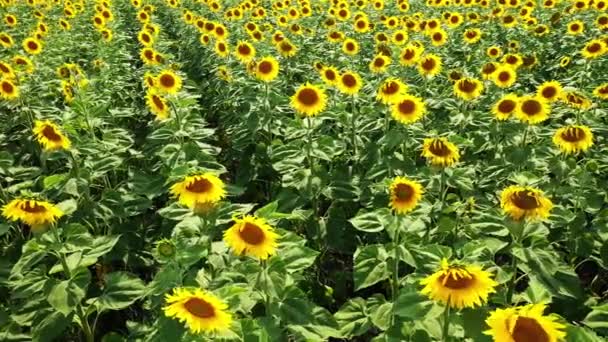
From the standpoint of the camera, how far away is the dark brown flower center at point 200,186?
3369 millimetres

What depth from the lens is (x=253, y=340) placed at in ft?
8.96

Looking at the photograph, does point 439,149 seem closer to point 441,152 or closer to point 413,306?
point 441,152

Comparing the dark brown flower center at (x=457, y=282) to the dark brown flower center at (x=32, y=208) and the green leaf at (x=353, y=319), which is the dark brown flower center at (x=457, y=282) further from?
the dark brown flower center at (x=32, y=208)

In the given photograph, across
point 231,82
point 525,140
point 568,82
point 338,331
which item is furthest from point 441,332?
point 568,82

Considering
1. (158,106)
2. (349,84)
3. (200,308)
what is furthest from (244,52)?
(200,308)

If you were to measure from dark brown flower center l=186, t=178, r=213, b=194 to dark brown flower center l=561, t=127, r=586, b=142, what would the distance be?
297 cm

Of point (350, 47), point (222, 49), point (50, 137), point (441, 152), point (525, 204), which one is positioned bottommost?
point (222, 49)

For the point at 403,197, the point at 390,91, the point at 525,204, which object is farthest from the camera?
the point at 390,91

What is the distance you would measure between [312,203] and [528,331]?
319 cm

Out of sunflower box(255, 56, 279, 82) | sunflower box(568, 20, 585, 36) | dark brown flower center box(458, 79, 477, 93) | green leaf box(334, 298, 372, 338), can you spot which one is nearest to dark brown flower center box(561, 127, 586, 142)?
dark brown flower center box(458, 79, 477, 93)

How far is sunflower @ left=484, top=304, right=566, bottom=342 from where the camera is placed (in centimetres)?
223

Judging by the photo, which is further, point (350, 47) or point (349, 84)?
point (350, 47)

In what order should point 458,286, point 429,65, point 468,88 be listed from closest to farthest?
point 458,286, point 468,88, point 429,65

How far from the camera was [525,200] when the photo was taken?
3359 mm
